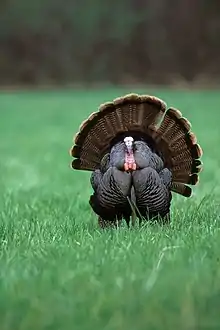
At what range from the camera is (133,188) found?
12.1ft

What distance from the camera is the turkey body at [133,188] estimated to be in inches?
145

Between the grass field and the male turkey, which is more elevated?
the male turkey

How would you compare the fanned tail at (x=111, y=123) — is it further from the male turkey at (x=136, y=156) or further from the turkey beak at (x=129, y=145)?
the turkey beak at (x=129, y=145)

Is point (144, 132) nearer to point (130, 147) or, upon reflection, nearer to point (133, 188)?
point (130, 147)

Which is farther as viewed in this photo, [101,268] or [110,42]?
[110,42]

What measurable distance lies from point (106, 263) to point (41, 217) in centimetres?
164

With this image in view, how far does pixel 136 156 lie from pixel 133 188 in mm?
145

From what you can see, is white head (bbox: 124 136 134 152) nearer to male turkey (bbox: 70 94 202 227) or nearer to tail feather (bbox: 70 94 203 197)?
male turkey (bbox: 70 94 202 227)

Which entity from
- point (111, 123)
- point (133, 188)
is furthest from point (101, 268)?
point (111, 123)

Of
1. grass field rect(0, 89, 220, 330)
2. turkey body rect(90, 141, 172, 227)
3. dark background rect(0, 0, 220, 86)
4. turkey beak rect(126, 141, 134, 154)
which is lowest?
grass field rect(0, 89, 220, 330)

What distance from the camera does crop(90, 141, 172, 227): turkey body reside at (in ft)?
12.1

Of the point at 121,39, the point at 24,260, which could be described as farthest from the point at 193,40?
the point at 24,260

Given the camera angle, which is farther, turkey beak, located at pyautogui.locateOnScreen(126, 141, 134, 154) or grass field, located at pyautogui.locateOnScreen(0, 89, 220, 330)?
turkey beak, located at pyautogui.locateOnScreen(126, 141, 134, 154)

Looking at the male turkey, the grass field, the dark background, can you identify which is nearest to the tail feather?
the male turkey
